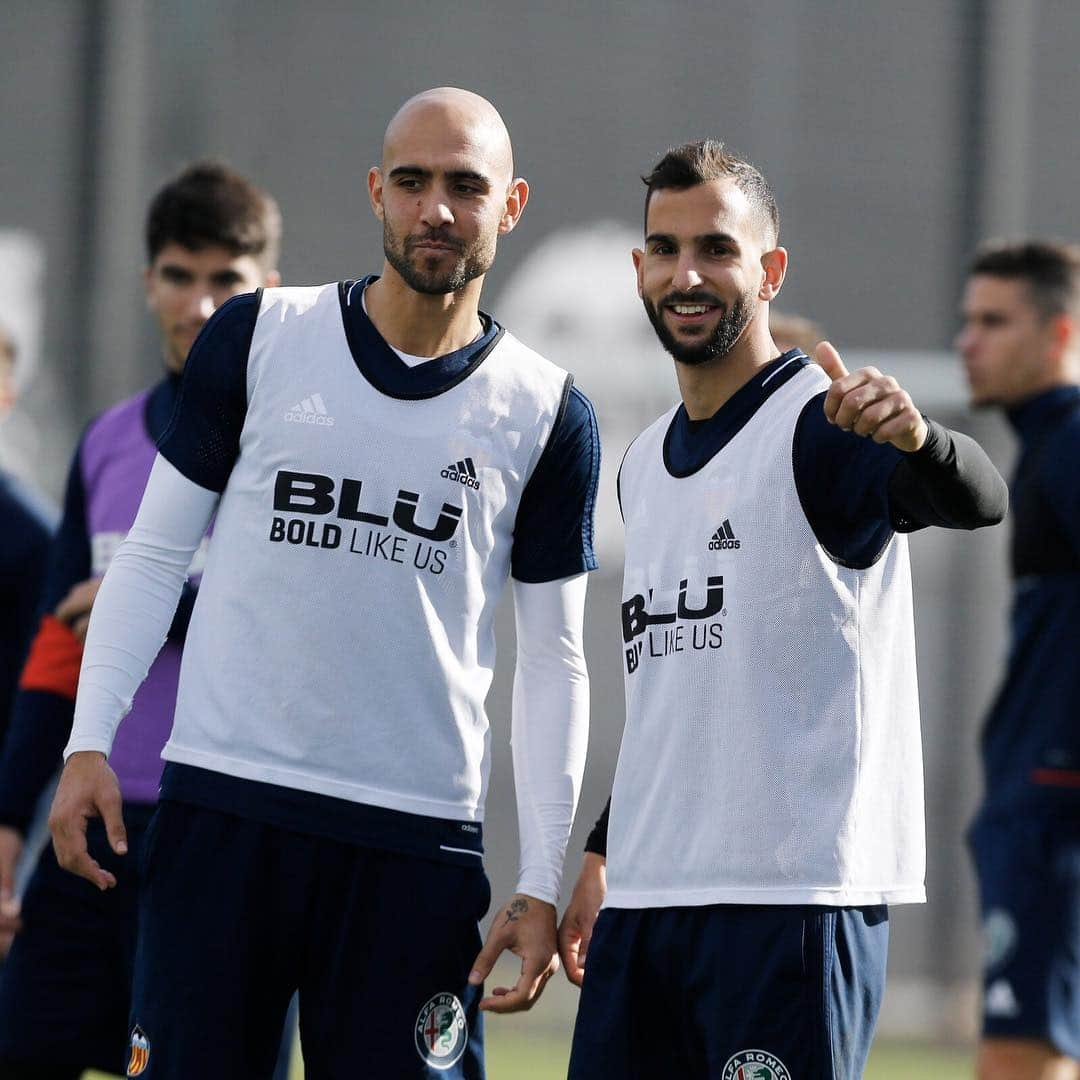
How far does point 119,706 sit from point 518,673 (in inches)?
26.5

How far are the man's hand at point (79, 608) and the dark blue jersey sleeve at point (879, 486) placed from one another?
145 cm

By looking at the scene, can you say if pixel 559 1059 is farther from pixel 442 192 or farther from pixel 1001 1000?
pixel 442 192

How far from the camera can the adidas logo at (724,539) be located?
307 centimetres

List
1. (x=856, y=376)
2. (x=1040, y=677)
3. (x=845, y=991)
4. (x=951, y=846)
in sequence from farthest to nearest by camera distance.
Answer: (x=951, y=846)
(x=1040, y=677)
(x=845, y=991)
(x=856, y=376)

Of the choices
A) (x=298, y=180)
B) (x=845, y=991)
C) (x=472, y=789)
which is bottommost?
(x=845, y=991)

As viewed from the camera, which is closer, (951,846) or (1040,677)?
(1040,677)

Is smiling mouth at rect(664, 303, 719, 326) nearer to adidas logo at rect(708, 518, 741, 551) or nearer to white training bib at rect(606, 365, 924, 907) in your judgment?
white training bib at rect(606, 365, 924, 907)

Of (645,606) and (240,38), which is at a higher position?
(240,38)

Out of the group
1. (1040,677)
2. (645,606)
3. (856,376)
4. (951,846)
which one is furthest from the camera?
(951,846)

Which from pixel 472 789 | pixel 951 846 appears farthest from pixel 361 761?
pixel 951 846

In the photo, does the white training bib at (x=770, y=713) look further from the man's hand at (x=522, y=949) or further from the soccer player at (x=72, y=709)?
the soccer player at (x=72, y=709)

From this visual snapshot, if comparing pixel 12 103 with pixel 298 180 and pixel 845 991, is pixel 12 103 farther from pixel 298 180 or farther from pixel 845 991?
pixel 845 991

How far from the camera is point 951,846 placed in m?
9.52

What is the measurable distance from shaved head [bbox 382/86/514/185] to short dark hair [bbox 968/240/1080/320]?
232cm
